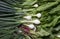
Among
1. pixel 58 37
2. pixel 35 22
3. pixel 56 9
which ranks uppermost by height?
pixel 56 9

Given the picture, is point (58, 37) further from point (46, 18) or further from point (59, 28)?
point (46, 18)

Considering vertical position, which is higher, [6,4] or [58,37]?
[6,4]

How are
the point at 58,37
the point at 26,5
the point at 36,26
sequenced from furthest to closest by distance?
1. the point at 26,5
2. the point at 36,26
3. the point at 58,37

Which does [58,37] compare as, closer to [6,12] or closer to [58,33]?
[58,33]

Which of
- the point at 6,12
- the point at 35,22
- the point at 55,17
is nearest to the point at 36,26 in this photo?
the point at 35,22

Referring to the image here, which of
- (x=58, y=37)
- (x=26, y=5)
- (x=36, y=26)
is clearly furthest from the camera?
(x=26, y=5)

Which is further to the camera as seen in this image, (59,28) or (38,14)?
(38,14)

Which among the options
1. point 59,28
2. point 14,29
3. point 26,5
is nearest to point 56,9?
point 59,28
